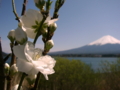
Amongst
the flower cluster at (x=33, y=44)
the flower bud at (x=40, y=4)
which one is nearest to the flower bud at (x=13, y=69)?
the flower cluster at (x=33, y=44)

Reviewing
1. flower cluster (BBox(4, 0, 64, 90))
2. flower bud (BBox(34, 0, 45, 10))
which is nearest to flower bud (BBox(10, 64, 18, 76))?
flower cluster (BBox(4, 0, 64, 90))

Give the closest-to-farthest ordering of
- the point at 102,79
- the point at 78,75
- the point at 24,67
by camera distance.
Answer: the point at 24,67
the point at 78,75
the point at 102,79

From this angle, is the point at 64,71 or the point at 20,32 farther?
the point at 64,71

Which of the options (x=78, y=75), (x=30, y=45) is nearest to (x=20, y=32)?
(x=30, y=45)

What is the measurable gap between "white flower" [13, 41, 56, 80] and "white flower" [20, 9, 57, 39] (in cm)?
4

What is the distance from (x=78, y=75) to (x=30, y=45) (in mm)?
2405

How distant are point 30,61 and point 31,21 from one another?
0.08m

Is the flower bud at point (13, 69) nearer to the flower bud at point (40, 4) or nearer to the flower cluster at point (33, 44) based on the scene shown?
the flower cluster at point (33, 44)

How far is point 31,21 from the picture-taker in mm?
243

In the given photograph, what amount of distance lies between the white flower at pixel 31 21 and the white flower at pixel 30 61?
0.12 feet

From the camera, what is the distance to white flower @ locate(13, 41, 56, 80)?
0.18 metres

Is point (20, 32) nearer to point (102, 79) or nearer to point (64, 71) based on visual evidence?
point (64, 71)

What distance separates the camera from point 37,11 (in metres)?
0.24

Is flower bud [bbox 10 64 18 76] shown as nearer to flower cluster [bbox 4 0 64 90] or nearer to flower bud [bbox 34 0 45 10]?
flower cluster [bbox 4 0 64 90]
